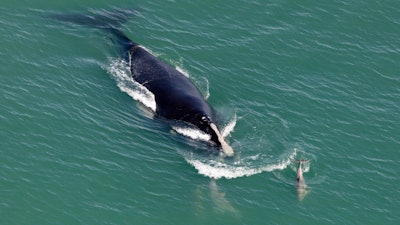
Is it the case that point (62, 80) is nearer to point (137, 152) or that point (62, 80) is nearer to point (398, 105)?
point (137, 152)

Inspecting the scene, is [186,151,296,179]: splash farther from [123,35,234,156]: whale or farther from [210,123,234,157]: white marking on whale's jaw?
[123,35,234,156]: whale

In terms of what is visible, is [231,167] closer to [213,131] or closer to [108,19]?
[213,131]

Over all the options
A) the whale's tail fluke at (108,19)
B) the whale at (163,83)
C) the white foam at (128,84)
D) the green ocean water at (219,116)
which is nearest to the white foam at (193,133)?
the whale at (163,83)

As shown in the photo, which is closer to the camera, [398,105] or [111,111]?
[111,111]

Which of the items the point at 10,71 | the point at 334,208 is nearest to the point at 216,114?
the point at 334,208

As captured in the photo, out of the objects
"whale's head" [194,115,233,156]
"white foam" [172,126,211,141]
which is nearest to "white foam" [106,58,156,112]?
"white foam" [172,126,211,141]

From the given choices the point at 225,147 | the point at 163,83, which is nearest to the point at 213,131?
the point at 225,147
